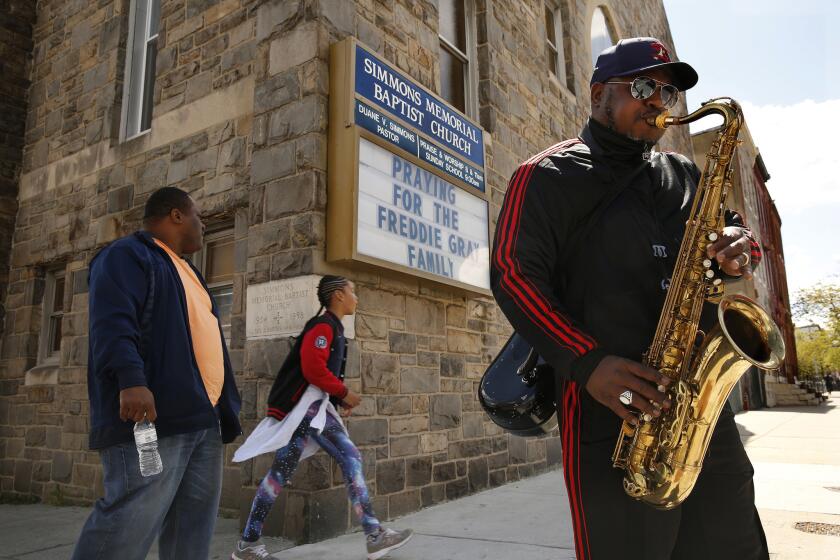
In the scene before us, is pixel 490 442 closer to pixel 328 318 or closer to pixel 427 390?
pixel 427 390

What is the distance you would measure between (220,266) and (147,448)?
4087 mm

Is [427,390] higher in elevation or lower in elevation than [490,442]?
higher

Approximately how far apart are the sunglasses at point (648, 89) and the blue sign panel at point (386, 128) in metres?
3.70

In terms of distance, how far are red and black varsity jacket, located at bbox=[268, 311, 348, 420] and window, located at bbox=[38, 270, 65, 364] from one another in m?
5.07

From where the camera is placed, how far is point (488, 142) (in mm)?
7715

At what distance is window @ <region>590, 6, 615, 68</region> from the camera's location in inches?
471

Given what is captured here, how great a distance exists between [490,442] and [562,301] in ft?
17.6

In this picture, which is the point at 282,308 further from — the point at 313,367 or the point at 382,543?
the point at 382,543

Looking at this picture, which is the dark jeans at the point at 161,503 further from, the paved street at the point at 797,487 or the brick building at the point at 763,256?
the brick building at the point at 763,256

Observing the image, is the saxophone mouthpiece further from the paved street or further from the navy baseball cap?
the paved street

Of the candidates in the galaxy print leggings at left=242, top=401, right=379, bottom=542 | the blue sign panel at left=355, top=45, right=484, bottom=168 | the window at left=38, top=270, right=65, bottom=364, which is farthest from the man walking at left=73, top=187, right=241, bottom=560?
the window at left=38, top=270, right=65, bottom=364

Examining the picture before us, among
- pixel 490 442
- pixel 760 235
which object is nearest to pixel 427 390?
pixel 490 442

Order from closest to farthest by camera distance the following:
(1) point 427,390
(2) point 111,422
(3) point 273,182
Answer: (2) point 111,422
(3) point 273,182
(1) point 427,390

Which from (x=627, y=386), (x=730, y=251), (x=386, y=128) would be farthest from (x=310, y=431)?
(x=730, y=251)
